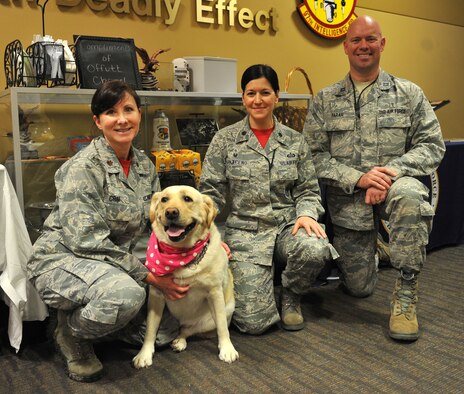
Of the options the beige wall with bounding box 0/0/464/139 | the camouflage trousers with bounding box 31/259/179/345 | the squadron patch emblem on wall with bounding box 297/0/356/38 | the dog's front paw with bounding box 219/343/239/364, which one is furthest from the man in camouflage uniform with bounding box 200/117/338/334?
the squadron patch emblem on wall with bounding box 297/0/356/38

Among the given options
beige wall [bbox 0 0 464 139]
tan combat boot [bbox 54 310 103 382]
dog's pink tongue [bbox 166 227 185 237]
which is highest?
beige wall [bbox 0 0 464 139]

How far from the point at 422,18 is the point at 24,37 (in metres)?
4.00

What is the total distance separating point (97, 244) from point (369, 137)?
4.98 feet

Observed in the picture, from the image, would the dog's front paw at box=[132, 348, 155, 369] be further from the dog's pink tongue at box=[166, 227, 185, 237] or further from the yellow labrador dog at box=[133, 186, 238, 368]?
the dog's pink tongue at box=[166, 227, 185, 237]

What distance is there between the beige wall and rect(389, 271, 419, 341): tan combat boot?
2174 millimetres

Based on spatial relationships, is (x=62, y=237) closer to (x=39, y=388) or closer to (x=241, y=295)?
(x=39, y=388)

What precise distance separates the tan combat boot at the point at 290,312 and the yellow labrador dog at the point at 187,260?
360 mm

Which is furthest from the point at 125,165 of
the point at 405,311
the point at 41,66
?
the point at 405,311

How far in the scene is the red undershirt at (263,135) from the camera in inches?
99.2

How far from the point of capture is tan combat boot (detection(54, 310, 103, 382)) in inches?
77.2

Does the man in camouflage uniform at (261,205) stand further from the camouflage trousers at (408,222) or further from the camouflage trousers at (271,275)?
the camouflage trousers at (408,222)

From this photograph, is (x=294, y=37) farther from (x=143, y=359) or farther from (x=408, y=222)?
(x=143, y=359)

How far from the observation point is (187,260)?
2.08 meters

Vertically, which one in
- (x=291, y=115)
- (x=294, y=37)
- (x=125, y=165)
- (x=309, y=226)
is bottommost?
(x=309, y=226)
